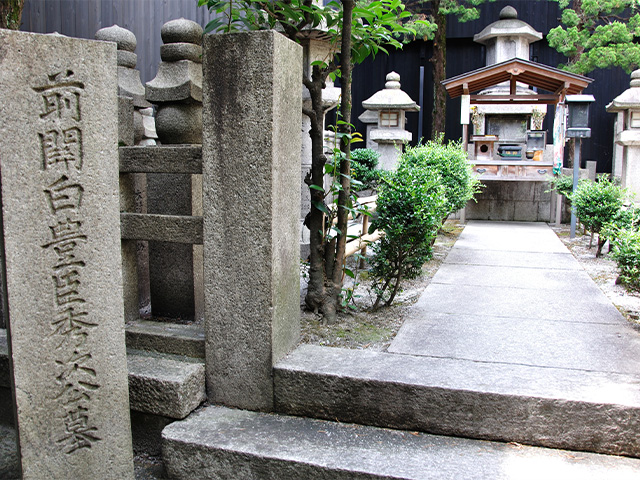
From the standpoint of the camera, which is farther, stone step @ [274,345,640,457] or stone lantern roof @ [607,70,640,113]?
stone lantern roof @ [607,70,640,113]

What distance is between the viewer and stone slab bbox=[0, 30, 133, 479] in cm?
235

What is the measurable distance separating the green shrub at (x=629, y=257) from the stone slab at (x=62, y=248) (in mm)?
3520

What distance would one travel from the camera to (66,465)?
2588 millimetres

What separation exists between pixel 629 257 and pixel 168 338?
11.0ft

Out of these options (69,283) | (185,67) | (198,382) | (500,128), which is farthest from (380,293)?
(500,128)

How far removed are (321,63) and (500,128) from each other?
10.4 meters

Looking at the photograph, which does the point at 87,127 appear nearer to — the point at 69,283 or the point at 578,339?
the point at 69,283

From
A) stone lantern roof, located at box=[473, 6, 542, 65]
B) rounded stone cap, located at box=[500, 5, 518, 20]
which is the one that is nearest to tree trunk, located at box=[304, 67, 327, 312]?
stone lantern roof, located at box=[473, 6, 542, 65]

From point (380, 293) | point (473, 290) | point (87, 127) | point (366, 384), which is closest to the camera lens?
point (87, 127)

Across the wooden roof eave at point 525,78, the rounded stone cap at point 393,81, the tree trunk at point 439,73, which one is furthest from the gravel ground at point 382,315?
the tree trunk at point 439,73

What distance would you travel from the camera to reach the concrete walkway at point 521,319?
3379 millimetres

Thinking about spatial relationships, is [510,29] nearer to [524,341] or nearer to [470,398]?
[524,341]

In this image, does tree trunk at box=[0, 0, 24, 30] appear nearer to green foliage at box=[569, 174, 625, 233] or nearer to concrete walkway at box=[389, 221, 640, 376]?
concrete walkway at box=[389, 221, 640, 376]

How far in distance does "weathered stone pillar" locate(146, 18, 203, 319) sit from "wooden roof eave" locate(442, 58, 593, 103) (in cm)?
824
